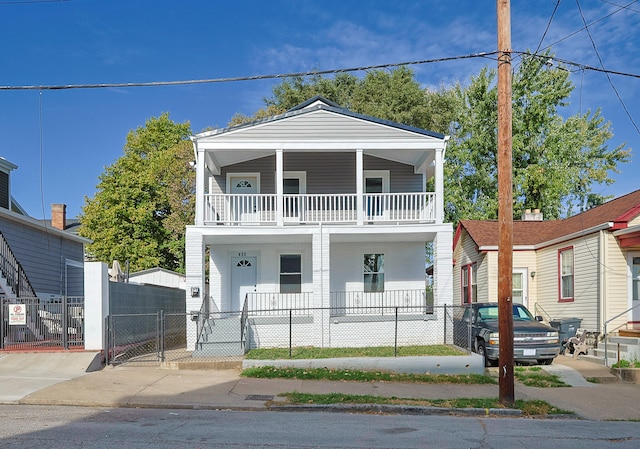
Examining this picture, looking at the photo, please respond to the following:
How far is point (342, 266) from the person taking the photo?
19609 millimetres

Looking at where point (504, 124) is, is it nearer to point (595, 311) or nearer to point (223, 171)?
point (595, 311)

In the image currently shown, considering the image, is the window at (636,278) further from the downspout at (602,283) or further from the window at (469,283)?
the window at (469,283)

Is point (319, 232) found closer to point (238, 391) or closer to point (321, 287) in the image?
point (321, 287)

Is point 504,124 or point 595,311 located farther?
point 595,311

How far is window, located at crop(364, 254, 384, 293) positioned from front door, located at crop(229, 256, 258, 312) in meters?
3.67

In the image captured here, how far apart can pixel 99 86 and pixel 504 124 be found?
8.57 meters

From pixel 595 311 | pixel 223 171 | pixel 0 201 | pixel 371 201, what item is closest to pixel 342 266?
pixel 371 201

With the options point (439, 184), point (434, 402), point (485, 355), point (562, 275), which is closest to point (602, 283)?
point (562, 275)

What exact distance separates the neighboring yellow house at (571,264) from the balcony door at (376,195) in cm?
418

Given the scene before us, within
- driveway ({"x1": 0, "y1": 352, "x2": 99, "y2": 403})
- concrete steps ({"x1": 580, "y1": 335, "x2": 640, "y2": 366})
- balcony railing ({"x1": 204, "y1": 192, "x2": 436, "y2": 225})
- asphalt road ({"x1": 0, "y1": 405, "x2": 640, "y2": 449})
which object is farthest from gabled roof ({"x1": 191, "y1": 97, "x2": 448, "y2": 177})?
asphalt road ({"x1": 0, "y1": 405, "x2": 640, "y2": 449})

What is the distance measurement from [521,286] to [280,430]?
1534cm

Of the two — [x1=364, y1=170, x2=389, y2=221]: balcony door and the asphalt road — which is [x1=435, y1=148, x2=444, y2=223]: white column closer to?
[x1=364, y1=170, x2=389, y2=221]: balcony door

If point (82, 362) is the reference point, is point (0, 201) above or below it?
above

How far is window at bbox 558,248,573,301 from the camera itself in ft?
62.6
